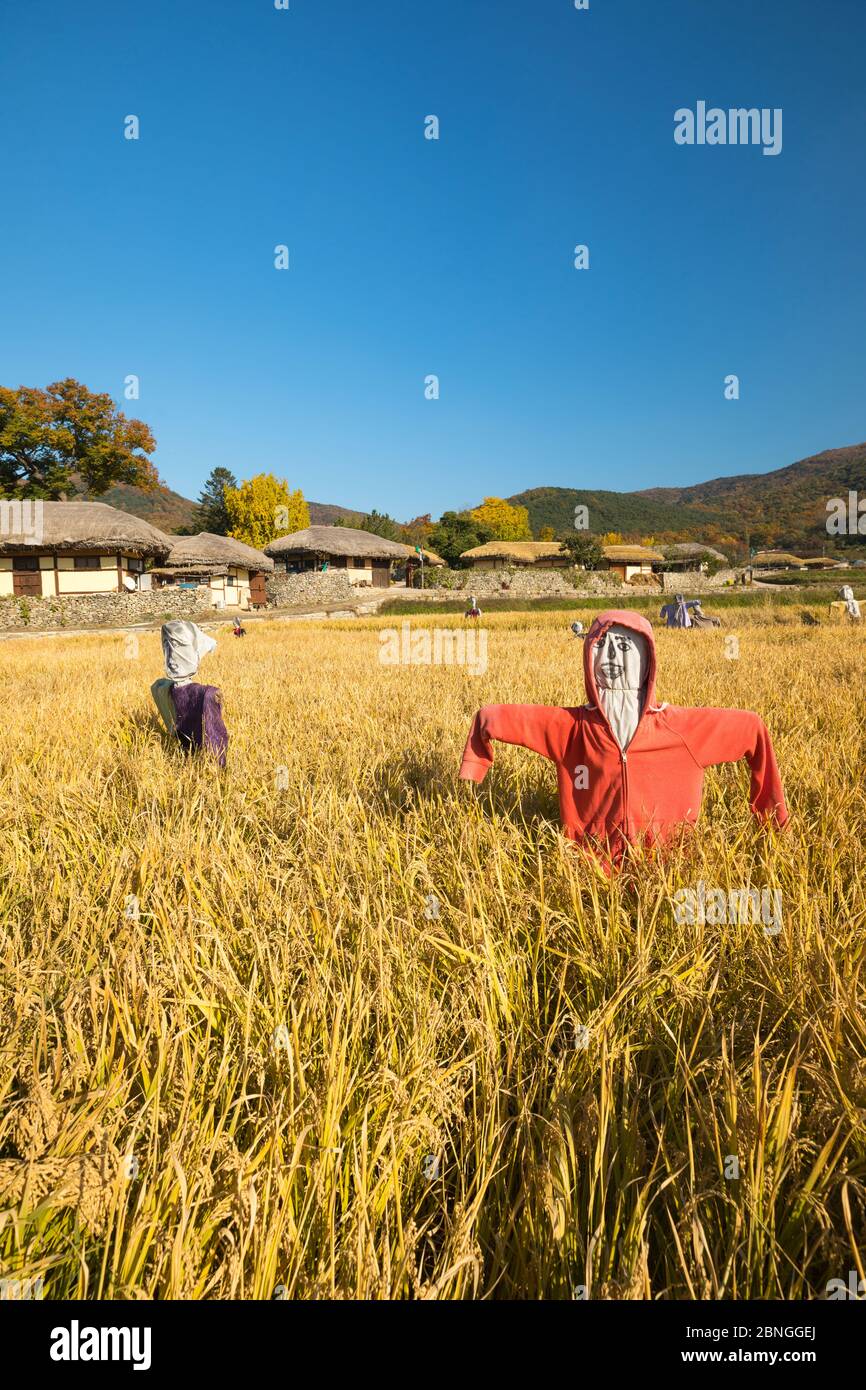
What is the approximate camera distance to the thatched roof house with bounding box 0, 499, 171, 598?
28125mm

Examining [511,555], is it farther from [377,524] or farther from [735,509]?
[735,509]

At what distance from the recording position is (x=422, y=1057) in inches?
46.8

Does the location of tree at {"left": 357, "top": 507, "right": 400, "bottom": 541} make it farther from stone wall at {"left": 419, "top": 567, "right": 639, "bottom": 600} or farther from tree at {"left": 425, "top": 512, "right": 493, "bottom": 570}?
stone wall at {"left": 419, "top": 567, "right": 639, "bottom": 600}

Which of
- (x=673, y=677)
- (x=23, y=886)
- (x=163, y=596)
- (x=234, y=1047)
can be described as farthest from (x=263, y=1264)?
(x=163, y=596)

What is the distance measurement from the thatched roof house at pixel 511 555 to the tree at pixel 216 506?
73.8 ft

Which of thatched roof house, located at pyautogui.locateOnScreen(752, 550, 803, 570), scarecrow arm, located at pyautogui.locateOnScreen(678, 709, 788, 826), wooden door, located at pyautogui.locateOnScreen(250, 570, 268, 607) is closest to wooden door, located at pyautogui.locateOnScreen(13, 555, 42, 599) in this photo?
wooden door, located at pyautogui.locateOnScreen(250, 570, 268, 607)

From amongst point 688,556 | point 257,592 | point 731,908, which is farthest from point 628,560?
point 731,908

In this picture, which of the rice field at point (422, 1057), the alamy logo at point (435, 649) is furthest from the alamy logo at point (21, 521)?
the rice field at point (422, 1057)

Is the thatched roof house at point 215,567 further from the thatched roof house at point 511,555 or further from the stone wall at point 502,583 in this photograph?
the thatched roof house at point 511,555

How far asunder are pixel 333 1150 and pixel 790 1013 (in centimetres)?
102

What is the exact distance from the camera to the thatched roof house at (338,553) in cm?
4172

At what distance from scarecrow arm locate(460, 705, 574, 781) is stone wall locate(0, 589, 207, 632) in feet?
88.3
